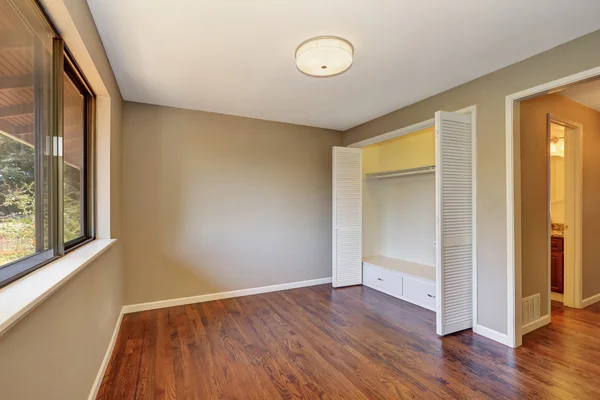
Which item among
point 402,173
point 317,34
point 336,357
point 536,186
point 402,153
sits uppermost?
point 317,34

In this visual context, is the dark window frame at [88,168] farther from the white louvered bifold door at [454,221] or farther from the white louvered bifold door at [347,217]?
the white louvered bifold door at [454,221]

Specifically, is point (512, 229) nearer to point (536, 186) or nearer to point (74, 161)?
point (536, 186)

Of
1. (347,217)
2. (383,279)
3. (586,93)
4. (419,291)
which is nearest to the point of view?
(586,93)

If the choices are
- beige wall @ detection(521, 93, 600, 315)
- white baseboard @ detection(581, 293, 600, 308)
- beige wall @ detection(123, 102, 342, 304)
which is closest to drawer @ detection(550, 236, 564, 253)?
white baseboard @ detection(581, 293, 600, 308)

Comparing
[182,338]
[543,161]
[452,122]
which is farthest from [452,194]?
[182,338]

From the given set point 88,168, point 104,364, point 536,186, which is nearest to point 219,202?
point 88,168

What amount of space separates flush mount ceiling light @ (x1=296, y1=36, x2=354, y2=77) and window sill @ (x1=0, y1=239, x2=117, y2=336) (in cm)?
194

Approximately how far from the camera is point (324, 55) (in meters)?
2.11

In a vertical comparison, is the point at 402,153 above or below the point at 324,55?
below

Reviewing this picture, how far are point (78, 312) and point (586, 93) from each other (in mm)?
4889

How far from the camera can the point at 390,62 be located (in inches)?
97.3

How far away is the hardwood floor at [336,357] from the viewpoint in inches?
77.2

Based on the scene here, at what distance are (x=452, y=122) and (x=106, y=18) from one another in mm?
2919

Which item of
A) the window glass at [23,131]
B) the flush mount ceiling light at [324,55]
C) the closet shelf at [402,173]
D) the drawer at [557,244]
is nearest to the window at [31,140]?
the window glass at [23,131]
